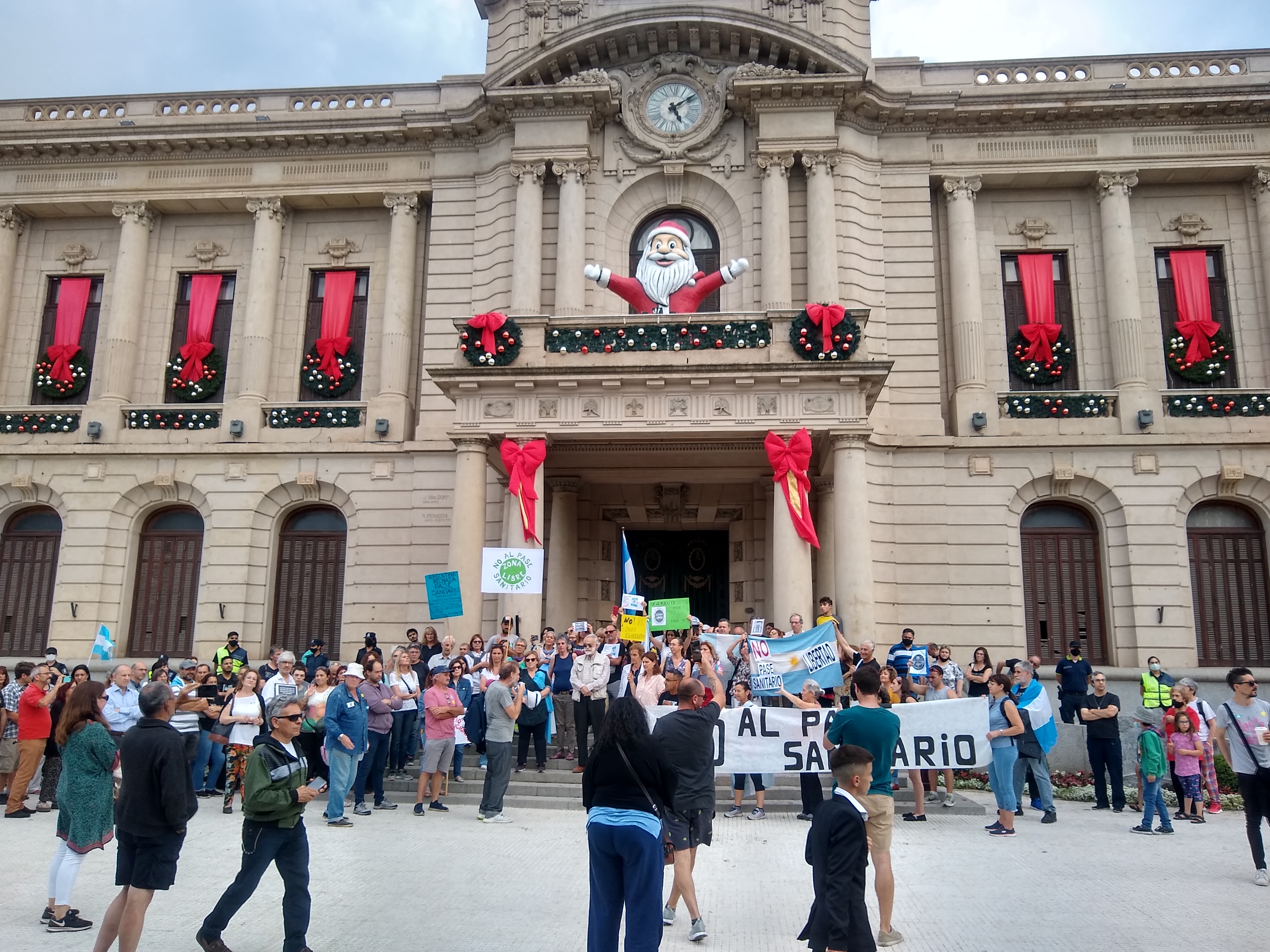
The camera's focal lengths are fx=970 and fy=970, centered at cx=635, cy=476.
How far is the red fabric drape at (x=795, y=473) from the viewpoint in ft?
61.9

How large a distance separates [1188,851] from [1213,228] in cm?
1880

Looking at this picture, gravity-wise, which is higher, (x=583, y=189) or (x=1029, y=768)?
(x=583, y=189)

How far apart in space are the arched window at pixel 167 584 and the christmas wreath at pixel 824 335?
632 inches

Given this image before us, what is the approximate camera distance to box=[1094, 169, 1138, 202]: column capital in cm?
2420

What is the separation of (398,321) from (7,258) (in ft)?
38.1

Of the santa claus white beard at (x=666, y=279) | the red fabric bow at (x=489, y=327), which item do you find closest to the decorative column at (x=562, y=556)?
the red fabric bow at (x=489, y=327)

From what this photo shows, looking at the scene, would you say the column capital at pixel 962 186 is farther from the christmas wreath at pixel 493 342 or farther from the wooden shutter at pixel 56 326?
the wooden shutter at pixel 56 326

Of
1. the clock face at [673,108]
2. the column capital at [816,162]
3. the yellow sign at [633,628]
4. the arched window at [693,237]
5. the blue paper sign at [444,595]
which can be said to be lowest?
the yellow sign at [633,628]

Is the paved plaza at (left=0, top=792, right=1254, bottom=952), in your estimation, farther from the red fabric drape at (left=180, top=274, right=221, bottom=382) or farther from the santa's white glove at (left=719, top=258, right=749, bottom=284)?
the red fabric drape at (left=180, top=274, right=221, bottom=382)

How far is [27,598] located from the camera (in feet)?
82.1

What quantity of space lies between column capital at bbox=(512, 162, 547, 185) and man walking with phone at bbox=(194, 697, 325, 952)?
19622 mm

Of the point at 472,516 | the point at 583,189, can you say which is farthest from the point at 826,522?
the point at 583,189

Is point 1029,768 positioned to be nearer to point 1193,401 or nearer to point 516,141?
point 1193,401

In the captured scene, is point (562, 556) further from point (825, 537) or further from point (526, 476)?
point (825, 537)
